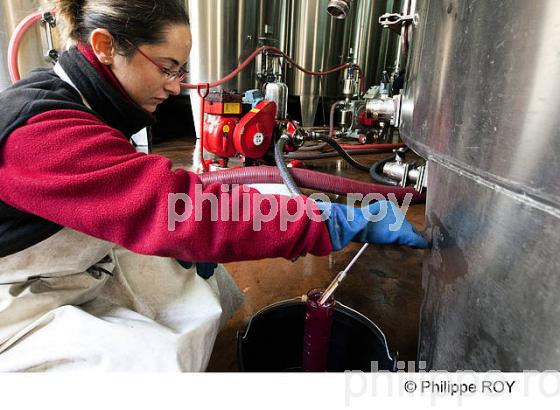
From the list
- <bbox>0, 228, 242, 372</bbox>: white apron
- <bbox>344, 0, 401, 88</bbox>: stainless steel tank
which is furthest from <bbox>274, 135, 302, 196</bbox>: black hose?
<bbox>344, 0, 401, 88</bbox>: stainless steel tank

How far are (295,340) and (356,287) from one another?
304 millimetres

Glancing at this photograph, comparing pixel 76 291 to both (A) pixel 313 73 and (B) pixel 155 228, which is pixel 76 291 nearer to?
(B) pixel 155 228

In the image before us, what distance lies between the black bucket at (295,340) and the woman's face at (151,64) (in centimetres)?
51

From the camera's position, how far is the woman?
0.48m

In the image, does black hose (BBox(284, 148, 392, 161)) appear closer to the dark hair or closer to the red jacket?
the dark hair

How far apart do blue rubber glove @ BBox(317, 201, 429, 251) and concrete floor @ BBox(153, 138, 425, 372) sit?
15.0 inches

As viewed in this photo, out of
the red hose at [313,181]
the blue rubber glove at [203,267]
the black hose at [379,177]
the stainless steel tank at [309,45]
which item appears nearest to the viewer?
the blue rubber glove at [203,267]

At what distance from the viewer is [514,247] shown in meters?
0.40

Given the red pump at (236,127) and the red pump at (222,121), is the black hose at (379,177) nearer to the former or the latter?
the red pump at (236,127)

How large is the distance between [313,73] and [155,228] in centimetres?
321

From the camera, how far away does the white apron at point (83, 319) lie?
575 millimetres

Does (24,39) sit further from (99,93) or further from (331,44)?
(331,44)

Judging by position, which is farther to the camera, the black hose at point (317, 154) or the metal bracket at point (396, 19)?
the black hose at point (317, 154)

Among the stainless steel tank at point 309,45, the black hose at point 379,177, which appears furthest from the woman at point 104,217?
the stainless steel tank at point 309,45
